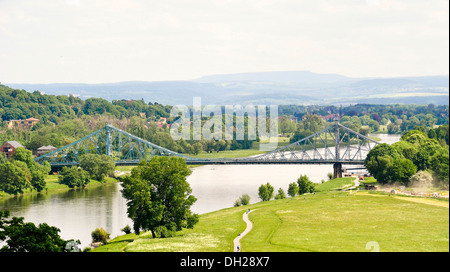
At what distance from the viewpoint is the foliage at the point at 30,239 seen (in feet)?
56.2

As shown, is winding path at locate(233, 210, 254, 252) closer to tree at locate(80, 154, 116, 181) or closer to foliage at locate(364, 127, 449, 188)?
foliage at locate(364, 127, 449, 188)

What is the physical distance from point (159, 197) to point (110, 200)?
50.2ft

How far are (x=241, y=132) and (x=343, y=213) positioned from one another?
167ft

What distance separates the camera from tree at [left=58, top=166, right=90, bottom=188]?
45.4m

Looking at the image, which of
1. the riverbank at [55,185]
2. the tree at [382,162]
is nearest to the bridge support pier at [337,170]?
the tree at [382,162]

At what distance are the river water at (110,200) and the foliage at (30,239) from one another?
6235mm

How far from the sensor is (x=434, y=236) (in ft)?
62.1

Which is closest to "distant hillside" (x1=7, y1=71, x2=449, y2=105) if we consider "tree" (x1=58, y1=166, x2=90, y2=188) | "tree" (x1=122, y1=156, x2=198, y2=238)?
"tree" (x1=58, y1=166, x2=90, y2=188)

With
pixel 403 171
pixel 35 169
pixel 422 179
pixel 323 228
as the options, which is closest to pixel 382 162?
pixel 403 171

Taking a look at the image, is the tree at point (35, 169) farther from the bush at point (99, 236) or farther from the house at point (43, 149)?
the bush at point (99, 236)

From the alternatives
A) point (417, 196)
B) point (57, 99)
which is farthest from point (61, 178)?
point (57, 99)
